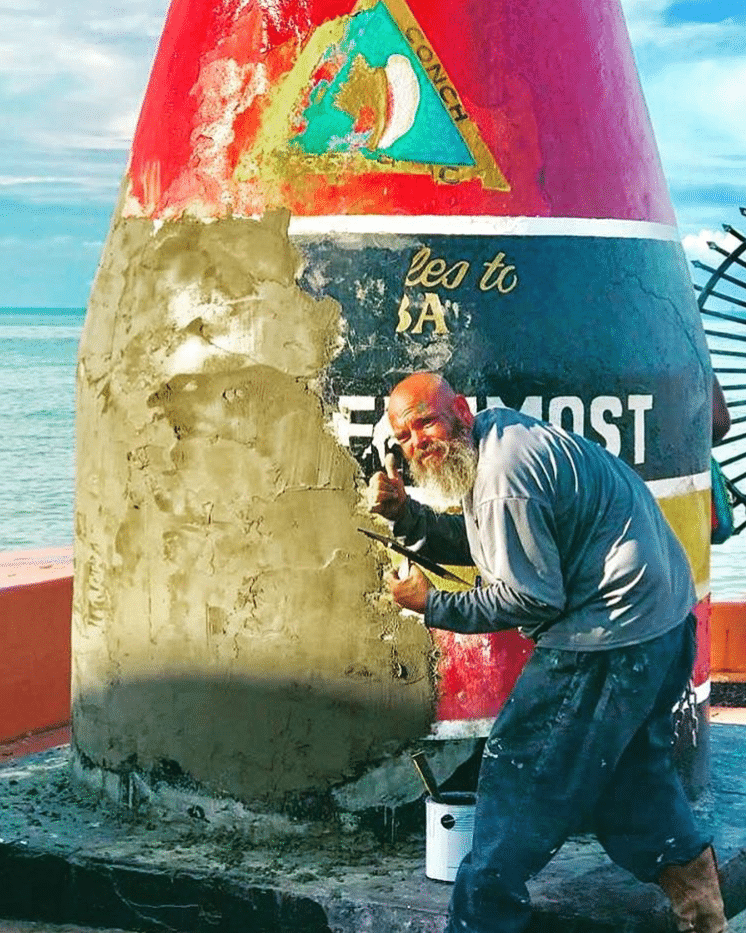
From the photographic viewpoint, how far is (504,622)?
4.73 metres

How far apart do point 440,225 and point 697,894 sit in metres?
2.11

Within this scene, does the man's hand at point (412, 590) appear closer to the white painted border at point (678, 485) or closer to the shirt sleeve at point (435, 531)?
the shirt sleeve at point (435, 531)

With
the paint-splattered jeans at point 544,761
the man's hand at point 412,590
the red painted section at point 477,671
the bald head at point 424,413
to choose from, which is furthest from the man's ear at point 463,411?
the red painted section at point 477,671

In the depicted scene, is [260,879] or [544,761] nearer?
[544,761]

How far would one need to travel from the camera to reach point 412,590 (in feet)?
16.5

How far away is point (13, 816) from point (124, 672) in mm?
605

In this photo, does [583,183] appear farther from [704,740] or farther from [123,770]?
[123,770]

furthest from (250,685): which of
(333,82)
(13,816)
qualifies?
(333,82)

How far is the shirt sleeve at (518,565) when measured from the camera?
15.2ft

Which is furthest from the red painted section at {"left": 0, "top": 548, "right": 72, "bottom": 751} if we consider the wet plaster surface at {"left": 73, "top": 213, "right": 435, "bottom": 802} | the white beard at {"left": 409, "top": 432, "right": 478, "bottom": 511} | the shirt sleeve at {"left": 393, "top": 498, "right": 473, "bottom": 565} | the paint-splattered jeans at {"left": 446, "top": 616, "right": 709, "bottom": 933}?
the paint-splattered jeans at {"left": 446, "top": 616, "right": 709, "bottom": 933}

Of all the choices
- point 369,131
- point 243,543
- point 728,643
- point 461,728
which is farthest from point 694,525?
point 728,643

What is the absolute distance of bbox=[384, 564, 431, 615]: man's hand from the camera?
502cm

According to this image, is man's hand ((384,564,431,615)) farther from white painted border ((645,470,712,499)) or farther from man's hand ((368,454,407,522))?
white painted border ((645,470,712,499))

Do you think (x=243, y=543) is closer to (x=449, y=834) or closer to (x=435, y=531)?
(x=435, y=531)
